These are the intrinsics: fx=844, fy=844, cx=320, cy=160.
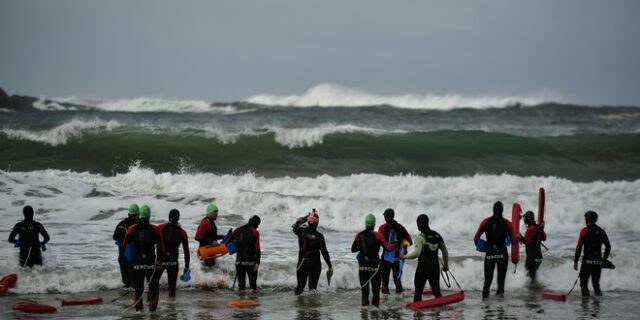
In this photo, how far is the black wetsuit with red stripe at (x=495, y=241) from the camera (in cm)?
1488

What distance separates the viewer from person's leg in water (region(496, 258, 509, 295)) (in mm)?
15251

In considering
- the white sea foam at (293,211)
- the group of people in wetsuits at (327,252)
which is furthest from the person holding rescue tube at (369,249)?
the white sea foam at (293,211)

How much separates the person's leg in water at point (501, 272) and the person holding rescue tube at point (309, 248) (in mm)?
3180

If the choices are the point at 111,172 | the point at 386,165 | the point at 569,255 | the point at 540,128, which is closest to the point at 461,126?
the point at 540,128

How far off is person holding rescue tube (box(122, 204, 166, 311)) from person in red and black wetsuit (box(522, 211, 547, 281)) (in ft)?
23.5

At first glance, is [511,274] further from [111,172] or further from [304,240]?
[111,172]

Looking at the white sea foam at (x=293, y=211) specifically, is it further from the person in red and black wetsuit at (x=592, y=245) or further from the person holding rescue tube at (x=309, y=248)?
the person holding rescue tube at (x=309, y=248)

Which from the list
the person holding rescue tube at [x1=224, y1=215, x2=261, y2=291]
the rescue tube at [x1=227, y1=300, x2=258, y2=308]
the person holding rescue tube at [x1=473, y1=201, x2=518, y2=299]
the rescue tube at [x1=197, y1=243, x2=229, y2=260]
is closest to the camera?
the rescue tube at [x1=227, y1=300, x2=258, y2=308]

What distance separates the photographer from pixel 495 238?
49.1ft

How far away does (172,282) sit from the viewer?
48.7 ft

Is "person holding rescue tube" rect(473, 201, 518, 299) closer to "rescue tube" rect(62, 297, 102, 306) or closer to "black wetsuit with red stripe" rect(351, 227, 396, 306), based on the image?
"black wetsuit with red stripe" rect(351, 227, 396, 306)

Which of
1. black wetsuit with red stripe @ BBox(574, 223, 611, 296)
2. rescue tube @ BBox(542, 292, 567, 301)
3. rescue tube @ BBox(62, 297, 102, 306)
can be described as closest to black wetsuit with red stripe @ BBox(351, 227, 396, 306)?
rescue tube @ BBox(542, 292, 567, 301)

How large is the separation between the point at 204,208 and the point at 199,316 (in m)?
10.5

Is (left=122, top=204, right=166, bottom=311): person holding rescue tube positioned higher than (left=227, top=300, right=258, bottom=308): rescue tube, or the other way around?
(left=122, top=204, right=166, bottom=311): person holding rescue tube
